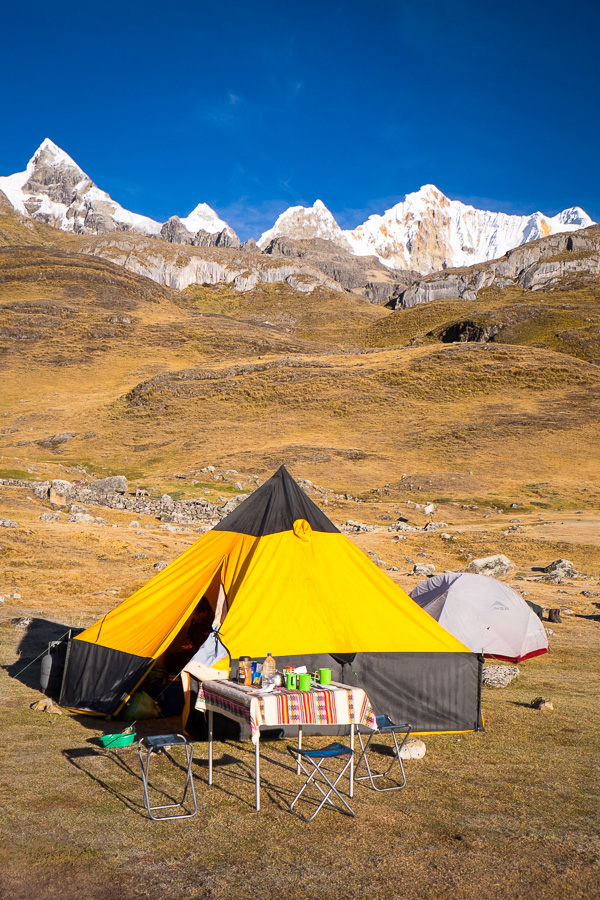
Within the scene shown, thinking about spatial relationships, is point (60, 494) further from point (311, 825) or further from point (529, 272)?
point (529, 272)

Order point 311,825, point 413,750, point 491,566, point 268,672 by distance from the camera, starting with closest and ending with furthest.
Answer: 1. point 311,825
2. point 268,672
3. point 413,750
4. point 491,566

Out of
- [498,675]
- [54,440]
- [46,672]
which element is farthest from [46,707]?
[54,440]

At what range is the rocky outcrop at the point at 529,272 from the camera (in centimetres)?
16175

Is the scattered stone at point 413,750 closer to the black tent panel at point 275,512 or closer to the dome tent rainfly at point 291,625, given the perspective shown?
the dome tent rainfly at point 291,625

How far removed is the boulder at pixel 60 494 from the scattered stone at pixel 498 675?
23.9 metres

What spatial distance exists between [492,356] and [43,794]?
73344 millimetres

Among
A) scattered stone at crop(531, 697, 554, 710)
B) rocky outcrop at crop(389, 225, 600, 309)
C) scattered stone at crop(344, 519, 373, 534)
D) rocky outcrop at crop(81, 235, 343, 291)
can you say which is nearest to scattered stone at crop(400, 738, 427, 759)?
scattered stone at crop(531, 697, 554, 710)

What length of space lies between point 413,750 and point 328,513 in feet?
93.7

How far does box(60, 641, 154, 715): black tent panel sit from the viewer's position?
8859 millimetres

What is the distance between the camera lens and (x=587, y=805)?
668cm

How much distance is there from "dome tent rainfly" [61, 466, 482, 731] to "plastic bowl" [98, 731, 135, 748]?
611mm

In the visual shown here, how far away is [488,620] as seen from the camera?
14.2 metres

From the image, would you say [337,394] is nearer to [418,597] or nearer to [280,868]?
[418,597]

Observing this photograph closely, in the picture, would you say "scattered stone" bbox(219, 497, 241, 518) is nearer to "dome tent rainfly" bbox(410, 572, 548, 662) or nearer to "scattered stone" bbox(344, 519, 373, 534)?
"scattered stone" bbox(344, 519, 373, 534)
